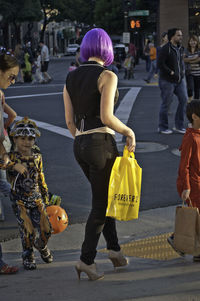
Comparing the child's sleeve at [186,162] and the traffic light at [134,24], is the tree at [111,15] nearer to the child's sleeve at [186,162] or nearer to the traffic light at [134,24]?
the traffic light at [134,24]

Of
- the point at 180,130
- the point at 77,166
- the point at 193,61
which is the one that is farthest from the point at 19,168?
the point at 193,61

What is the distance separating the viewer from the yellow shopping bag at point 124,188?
4250mm

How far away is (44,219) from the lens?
4.83 m

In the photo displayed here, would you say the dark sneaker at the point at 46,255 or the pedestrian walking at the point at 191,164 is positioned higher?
the pedestrian walking at the point at 191,164

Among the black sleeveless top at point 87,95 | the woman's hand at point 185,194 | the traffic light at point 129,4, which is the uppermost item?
the traffic light at point 129,4

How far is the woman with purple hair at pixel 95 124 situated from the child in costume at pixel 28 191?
52 centimetres

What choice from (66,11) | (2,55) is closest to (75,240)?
(2,55)

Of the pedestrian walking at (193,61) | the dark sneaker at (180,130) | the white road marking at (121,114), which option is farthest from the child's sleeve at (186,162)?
the pedestrian walking at (193,61)

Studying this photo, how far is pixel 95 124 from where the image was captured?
167 inches

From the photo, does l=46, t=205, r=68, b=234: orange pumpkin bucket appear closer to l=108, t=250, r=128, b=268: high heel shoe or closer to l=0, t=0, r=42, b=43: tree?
l=108, t=250, r=128, b=268: high heel shoe

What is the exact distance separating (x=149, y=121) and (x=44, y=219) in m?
8.86

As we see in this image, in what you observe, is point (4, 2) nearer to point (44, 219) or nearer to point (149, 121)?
point (149, 121)

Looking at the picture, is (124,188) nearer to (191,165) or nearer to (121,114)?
(191,165)

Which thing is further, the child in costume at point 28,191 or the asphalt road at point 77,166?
the asphalt road at point 77,166
